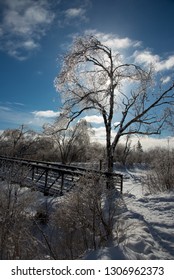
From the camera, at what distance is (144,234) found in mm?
6766

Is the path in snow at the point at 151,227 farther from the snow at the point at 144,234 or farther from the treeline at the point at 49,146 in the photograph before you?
the treeline at the point at 49,146

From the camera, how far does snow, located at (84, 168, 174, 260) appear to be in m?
5.28

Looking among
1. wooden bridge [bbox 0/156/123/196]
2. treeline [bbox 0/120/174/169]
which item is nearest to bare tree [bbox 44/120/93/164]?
treeline [bbox 0/120/174/169]

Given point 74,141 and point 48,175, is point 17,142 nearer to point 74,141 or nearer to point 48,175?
point 74,141

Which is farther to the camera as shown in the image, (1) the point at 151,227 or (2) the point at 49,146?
(2) the point at 49,146

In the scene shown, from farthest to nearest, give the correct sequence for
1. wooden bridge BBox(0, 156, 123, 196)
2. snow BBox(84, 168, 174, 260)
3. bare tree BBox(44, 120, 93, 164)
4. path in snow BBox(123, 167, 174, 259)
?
1. bare tree BBox(44, 120, 93, 164)
2. wooden bridge BBox(0, 156, 123, 196)
3. path in snow BBox(123, 167, 174, 259)
4. snow BBox(84, 168, 174, 260)

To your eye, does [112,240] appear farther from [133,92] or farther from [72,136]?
[72,136]

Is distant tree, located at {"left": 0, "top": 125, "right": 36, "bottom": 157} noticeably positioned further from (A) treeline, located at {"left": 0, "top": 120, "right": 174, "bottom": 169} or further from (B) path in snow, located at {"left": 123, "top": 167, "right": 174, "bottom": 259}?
(B) path in snow, located at {"left": 123, "top": 167, "right": 174, "bottom": 259}

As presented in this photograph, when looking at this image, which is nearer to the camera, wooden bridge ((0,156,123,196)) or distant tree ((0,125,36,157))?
wooden bridge ((0,156,123,196))

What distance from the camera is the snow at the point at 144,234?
5.28 meters

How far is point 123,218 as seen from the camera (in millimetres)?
8070

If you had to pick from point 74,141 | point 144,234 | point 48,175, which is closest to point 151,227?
point 144,234

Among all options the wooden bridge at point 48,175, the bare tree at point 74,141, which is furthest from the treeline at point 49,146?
the wooden bridge at point 48,175

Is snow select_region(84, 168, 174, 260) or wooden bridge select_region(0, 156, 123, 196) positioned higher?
wooden bridge select_region(0, 156, 123, 196)
